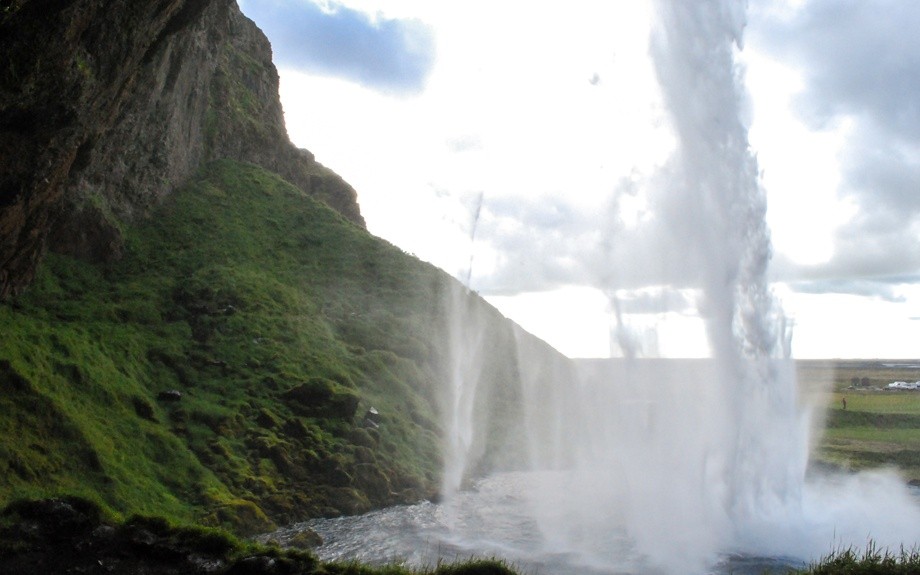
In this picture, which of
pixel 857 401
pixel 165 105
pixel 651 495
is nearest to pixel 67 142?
pixel 651 495

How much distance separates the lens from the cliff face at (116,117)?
70.9ft

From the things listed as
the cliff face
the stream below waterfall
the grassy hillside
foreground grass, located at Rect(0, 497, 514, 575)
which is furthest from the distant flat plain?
the cliff face

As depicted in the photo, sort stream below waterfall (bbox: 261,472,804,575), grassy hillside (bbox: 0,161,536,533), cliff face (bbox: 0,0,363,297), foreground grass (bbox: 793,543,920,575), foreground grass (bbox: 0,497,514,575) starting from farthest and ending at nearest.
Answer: grassy hillside (bbox: 0,161,536,533) → stream below waterfall (bbox: 261,472,804,575) → cliff face (bbox: 0,0,363,297) → foreground grass (bbox: 0,497,514,575) → foreground grass (bbox: 793,543,920,575)

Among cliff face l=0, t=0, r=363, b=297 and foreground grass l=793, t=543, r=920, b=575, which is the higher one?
cliff face l=0, t=0, r=363, b=297

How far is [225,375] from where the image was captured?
35.8m

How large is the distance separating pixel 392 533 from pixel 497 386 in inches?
1166

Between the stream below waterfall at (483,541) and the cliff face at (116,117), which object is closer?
the cliff face at (116,117)

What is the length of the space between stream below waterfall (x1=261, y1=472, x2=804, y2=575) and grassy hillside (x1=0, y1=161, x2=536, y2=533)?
1925mm

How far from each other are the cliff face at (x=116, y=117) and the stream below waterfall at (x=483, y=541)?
14083 mm

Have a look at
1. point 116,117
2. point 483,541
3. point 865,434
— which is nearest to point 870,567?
point 483,541

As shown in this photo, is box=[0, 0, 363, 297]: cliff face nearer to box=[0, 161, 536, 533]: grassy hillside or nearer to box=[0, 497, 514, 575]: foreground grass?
→ box=[0, 161, 536, 533]: grassy hillside

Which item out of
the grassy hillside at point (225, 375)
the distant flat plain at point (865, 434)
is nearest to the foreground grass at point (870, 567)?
the grassy hillside at point (225, 375)

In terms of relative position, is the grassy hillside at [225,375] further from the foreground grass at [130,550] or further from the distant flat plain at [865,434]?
the distant flat plain at [865,434]

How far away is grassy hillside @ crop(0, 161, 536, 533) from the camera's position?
24.8m
